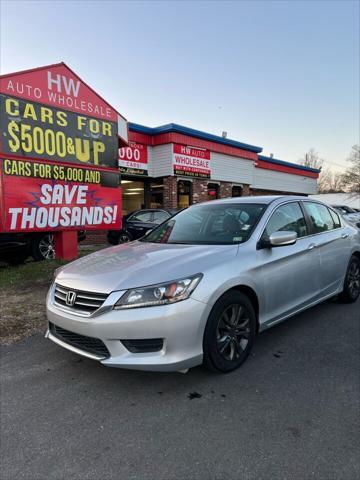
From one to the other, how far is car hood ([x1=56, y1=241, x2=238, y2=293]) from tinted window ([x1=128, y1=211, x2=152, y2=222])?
29.4 ft

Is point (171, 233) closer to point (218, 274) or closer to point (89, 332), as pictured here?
point (218, 274)

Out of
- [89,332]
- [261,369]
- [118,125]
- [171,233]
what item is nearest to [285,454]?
[261,369]

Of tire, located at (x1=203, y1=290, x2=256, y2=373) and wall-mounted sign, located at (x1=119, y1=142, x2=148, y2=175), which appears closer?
tire, located at (x1=203, y1=290, x2=256, y2=373)

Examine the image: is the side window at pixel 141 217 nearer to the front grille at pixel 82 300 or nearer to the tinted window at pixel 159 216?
the tinted window at pixel 159 216

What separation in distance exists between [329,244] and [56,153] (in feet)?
19.4

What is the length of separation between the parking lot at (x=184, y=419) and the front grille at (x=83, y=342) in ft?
1.11

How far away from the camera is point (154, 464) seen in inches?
80.9

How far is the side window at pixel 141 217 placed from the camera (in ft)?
41.2

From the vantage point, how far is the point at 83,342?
2852mm

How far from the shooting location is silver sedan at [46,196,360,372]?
2641mm

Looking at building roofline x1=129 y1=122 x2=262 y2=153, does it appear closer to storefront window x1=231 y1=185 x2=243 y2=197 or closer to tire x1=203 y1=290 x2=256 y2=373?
storefront window x1=231 y1=185 x2=243 y2=197

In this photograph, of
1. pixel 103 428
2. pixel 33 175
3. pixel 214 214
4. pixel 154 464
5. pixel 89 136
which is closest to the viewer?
pixel 154 464

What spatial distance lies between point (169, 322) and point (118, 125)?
7.26 meters

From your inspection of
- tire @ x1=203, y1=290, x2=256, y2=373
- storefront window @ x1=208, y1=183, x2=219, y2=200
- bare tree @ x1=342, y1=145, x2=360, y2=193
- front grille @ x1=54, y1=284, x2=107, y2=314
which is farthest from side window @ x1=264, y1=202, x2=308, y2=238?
bare tree @ x1=342, y1=145, x2=360, y2=193
